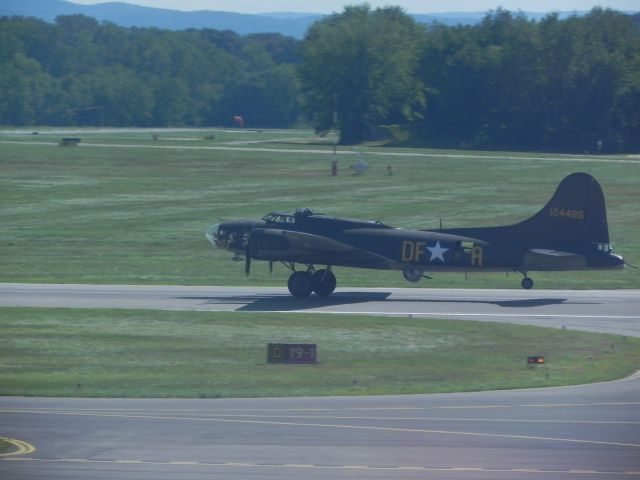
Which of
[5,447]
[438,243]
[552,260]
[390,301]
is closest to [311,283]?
[390,301]

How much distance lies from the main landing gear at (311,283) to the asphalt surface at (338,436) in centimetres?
1624

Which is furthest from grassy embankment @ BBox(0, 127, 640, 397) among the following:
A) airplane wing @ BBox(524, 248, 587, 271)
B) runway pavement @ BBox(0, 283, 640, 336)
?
airplane wing @ BBox(524, 248, 587, 271)

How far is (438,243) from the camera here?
40531 millimetres

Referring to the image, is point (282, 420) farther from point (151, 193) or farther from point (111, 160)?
point (111, 160)

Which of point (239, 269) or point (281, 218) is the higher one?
point (281, 218)

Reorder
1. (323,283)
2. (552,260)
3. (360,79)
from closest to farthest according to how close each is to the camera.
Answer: (552,260)
(323,283)
(360,79)

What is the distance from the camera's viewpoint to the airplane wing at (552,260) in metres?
39.4

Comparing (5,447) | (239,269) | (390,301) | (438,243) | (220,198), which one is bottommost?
(239,269)

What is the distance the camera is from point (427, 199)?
252 ft

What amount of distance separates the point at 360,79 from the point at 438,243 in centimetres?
10434

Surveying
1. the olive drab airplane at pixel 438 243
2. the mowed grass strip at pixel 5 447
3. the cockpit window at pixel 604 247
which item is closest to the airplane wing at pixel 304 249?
the olive drab airplane at pixel 438 243

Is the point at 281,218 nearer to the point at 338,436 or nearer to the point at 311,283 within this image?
the point at 311,283

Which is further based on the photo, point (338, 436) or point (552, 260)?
point (552, 260)

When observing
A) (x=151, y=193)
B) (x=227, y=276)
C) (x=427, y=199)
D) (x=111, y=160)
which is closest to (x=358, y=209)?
(x=427, y=199)
